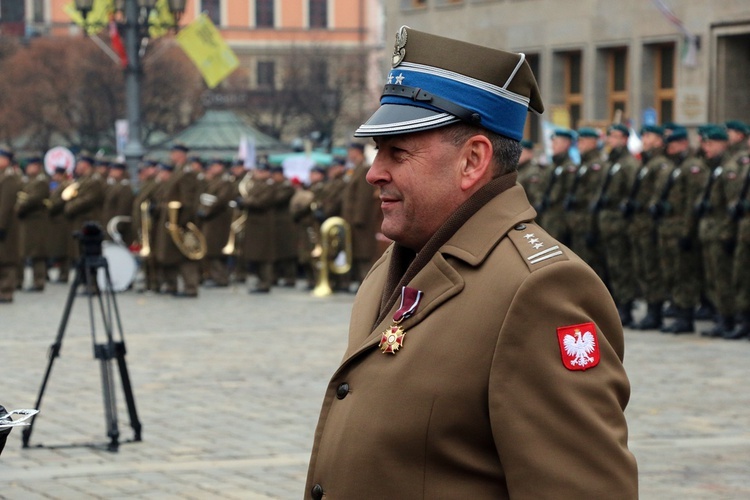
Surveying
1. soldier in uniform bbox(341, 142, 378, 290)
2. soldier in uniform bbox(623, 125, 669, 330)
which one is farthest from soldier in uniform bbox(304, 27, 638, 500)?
soldier in uniform bbox(341, 142, 378, 290)

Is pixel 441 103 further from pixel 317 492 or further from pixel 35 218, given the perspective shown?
pixel 35 218

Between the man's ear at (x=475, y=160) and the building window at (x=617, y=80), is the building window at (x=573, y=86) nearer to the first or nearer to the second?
the building window at (x=617, y=80)

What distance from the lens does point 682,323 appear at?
15.6 m

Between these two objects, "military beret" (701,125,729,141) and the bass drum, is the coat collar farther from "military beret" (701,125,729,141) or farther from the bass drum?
"military beret" (701,125,729,141)

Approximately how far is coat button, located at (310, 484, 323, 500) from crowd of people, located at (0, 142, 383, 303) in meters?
18.4

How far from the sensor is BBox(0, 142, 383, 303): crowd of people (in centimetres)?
2233

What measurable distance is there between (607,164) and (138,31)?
1174 cm

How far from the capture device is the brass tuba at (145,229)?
75.0 ft

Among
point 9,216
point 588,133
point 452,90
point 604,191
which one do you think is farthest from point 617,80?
point 452,90

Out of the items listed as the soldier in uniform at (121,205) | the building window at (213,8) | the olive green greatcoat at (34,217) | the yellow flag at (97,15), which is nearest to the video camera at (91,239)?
the soldier in uniform at (121,205)

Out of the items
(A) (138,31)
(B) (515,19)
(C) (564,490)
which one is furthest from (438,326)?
(B) (515,19)

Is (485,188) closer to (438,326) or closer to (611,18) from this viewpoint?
(438,326)

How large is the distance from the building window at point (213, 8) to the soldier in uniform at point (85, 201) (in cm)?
7349

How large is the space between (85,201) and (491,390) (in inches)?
873
